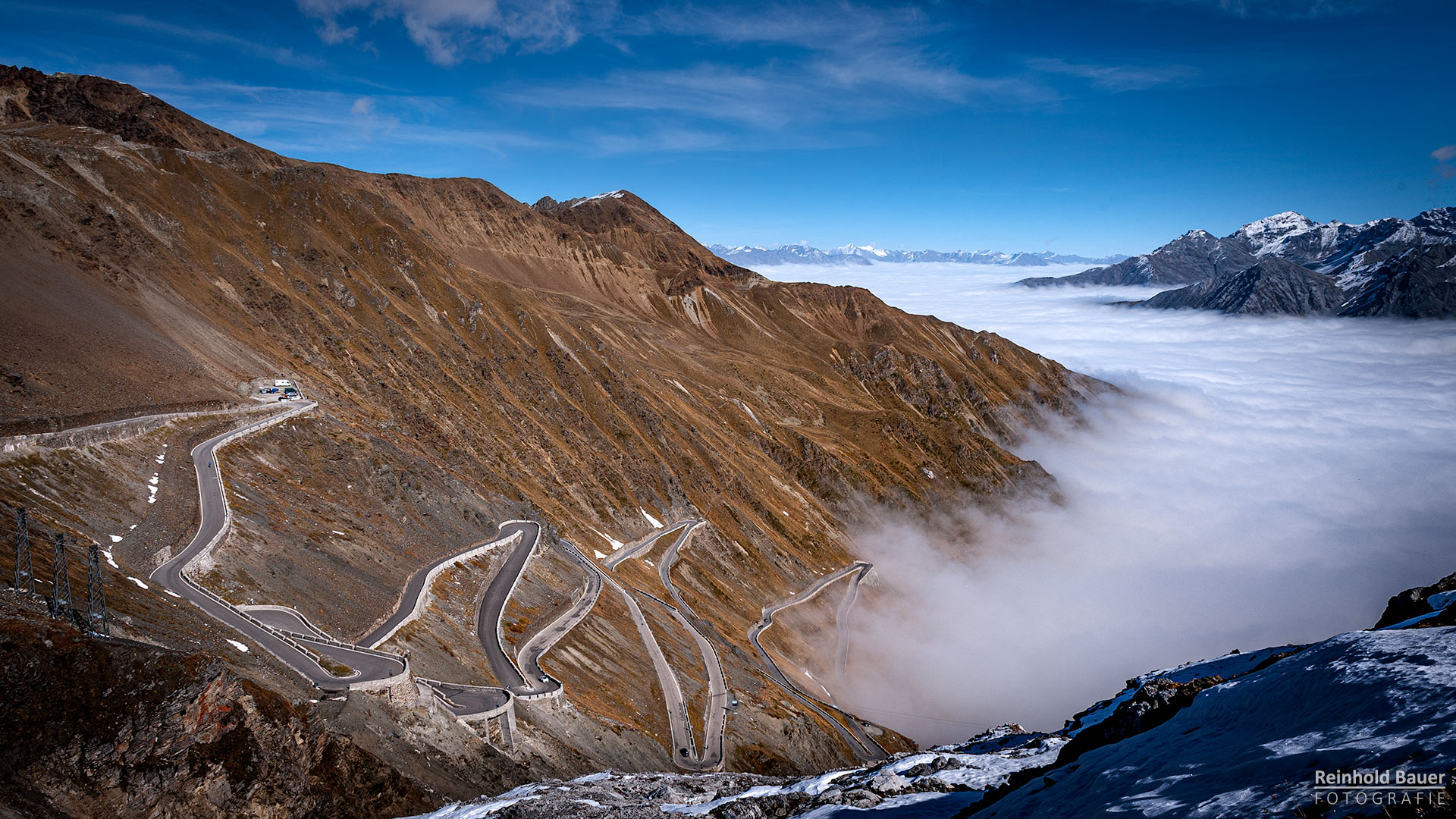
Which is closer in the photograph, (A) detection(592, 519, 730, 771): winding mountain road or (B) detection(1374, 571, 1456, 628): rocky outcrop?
(B) detection(1374, 571, 1456, 628): rocky outcrop

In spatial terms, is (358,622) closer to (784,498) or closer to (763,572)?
(763,572)

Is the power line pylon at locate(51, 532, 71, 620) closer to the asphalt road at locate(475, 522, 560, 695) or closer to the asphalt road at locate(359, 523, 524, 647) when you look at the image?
the asphalt road at locate(359, 523, 524, 647)

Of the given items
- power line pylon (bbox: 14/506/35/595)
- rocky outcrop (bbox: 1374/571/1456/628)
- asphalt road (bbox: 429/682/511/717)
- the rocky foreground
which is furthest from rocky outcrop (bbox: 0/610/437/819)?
rocky outcrop (bbox: 1374/571/1456/628)

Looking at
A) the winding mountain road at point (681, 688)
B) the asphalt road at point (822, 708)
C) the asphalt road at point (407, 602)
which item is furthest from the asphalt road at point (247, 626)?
the asphalt road at point (822, 708)

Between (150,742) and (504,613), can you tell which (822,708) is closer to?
(504,613)

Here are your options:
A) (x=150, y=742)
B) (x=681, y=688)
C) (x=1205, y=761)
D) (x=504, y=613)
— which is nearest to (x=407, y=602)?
(x=504, y=613)

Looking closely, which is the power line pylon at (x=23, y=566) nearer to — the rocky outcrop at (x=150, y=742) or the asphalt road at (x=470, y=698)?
the rocky outcrop at (x=150, y=742)
